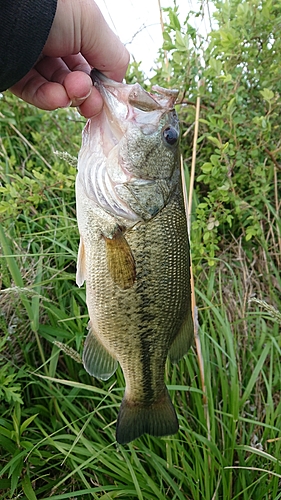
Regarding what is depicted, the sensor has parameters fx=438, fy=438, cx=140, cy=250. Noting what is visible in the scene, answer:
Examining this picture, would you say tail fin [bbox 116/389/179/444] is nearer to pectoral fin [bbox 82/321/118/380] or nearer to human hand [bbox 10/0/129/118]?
pectoral fin [bbox 82/321/118/380]

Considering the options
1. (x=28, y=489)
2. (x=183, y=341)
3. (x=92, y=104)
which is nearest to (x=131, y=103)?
(x=92, y=104)

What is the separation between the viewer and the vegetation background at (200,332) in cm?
183

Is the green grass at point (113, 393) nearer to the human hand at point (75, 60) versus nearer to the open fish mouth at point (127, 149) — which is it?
the open fish mouth at point (127, 149)

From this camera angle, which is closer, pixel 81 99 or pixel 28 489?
pixel 81 99

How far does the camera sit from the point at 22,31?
1131mm

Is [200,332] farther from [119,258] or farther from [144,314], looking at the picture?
[119,258]

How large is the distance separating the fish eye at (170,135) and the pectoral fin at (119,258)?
1.13ft

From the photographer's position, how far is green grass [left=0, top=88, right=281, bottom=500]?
181 centimetres

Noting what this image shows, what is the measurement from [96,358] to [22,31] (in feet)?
3.41

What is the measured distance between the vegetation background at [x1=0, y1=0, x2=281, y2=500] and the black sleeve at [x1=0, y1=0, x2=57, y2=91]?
0.61 metres

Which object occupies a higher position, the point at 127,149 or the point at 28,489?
the point at 127,149

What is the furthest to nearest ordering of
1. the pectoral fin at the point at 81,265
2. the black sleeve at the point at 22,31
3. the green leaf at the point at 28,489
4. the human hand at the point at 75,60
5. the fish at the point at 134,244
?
the green leaf at the point at 28,489 → the pectoral fin at the point at 81,265 → the fish at the point at 134,244 → the human hand at the point at 75,60 → the black sleeve at the point at 22,31

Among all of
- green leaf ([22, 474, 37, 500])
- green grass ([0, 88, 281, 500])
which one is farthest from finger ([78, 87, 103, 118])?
green leaf ([22, 474, 37, 500])

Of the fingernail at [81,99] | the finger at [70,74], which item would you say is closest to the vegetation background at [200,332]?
the finger at [70,74]
